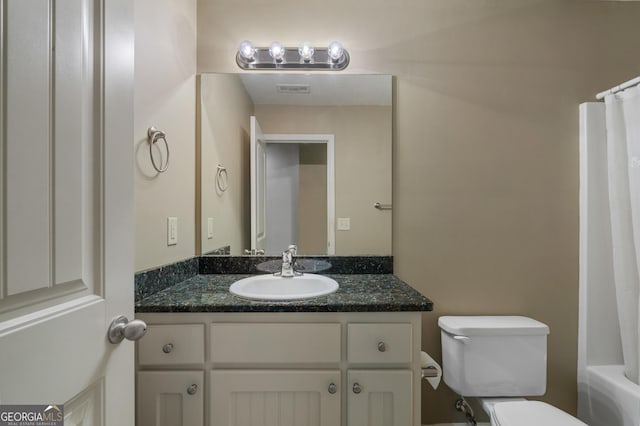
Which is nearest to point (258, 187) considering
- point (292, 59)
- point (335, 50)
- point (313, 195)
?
point (313, 195)

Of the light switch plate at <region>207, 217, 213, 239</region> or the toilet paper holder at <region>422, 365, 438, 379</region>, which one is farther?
the light switch plate at <region>207, 217, 213, 239</region>

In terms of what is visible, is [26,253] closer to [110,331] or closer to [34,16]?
[110,331]

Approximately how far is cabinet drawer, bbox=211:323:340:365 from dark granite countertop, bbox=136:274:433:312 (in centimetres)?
7

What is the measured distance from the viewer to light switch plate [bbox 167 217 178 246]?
129 centimetres

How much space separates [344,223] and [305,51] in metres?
0.92

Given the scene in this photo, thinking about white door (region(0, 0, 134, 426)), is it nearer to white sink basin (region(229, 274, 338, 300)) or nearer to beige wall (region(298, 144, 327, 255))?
white sink basin (region(229, 274, 338, 300))

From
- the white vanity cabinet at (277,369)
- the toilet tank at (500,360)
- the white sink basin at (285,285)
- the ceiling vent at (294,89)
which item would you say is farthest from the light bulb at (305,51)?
the toilet tank at (500,360)

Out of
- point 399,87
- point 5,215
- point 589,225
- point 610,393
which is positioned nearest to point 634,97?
point 589,225

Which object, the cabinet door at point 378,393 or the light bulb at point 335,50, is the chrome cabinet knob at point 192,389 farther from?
the light bulb at point 335,50

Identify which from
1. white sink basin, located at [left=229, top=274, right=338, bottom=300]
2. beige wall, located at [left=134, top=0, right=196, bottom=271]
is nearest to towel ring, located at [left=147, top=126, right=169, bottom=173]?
beige wall, located at [left=134, top=0, right=196, bottom=271]

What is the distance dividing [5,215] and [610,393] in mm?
2253

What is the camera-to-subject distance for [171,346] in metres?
1.04

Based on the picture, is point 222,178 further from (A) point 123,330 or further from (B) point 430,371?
(B) point 430,371

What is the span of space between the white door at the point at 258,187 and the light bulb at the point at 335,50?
52 centimetres
